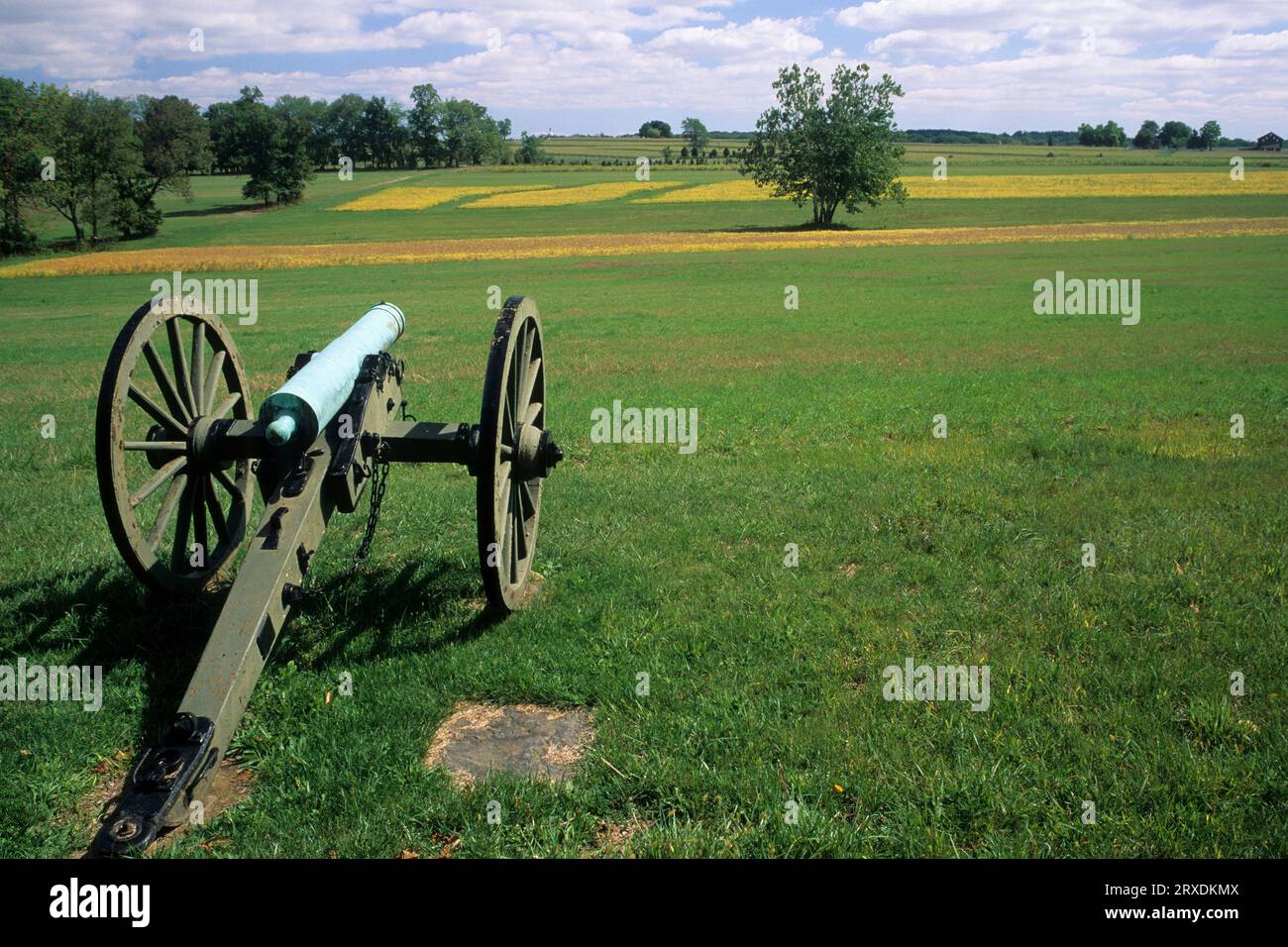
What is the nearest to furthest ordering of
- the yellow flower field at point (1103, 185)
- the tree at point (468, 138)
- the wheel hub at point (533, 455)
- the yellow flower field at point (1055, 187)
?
the wheel hub at point (533, 455), the yellow flower field at point (1103, 185), the yellow flower field at point (1055, 187), the tree at point (468, 138)

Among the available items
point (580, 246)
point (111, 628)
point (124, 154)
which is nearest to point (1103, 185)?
point (580, 246)

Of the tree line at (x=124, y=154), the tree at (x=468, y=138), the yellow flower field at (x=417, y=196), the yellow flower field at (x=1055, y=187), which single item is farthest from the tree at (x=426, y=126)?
the yellow flower field at (x=1055, y=187)

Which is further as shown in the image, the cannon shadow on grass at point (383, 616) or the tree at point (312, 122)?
the tree at point (312, 122)

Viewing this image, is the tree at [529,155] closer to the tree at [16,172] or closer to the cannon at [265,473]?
the tree at [16,172]

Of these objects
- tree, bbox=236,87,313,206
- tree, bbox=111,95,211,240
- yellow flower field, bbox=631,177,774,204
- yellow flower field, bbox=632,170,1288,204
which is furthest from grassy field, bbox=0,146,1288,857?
tree, bbox=236,87,313,206

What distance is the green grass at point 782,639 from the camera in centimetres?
354

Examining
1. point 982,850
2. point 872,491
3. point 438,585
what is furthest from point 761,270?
point 982,850

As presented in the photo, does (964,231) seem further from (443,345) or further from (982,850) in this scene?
(982,850)

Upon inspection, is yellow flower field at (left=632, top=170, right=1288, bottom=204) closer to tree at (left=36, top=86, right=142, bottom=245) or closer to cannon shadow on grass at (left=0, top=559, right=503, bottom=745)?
tree at (left=36, top=86, right=142, bottom=245)

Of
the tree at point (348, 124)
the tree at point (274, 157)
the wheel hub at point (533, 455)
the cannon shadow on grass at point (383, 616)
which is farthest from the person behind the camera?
the tree at point (348, 124)

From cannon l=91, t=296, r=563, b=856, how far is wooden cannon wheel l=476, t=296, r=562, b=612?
1 cm

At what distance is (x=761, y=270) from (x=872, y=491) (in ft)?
89.4

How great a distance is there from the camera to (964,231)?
4784 cm

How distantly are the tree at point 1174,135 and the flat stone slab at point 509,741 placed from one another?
171 m
